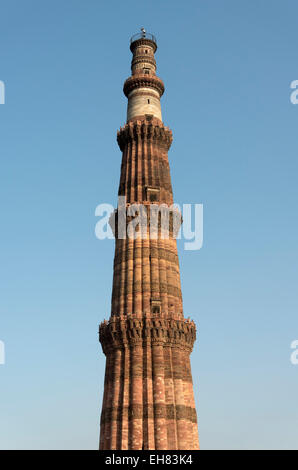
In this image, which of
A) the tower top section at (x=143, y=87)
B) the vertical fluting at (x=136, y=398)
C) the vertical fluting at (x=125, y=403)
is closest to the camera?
the vertical fluting at (x=136, y=398)

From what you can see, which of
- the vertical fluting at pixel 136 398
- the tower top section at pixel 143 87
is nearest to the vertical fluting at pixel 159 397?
the vertical fluting at pixel 136 398

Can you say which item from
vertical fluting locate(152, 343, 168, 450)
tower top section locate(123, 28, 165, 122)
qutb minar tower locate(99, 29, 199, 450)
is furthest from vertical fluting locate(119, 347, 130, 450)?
tower top section locate(123, 28, 165, 122)

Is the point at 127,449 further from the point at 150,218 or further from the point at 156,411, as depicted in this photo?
the point at 150,218

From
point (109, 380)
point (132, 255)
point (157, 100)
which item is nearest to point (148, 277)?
point (132, 255)

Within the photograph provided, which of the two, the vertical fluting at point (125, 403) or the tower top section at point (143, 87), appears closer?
the vertical fluting at point (125, 403)

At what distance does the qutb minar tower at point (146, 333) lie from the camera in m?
37.5

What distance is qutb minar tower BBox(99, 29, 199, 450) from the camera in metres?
37.5

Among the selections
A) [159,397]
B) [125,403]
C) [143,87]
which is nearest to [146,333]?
[159,397]

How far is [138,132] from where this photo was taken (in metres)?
51.2

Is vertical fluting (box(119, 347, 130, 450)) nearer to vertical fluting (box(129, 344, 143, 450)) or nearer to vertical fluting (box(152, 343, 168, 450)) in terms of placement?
vertical fluting (box(129, 344, 143, 450))

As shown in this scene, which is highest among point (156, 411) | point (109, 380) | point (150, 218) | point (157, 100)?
point (157, 100)

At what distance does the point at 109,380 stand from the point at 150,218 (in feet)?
48.6

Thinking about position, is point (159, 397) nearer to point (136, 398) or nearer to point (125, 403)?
point (136, 398)

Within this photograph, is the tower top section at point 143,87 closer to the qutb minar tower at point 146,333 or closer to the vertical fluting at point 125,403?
the qutb minar tower at point 146,333
